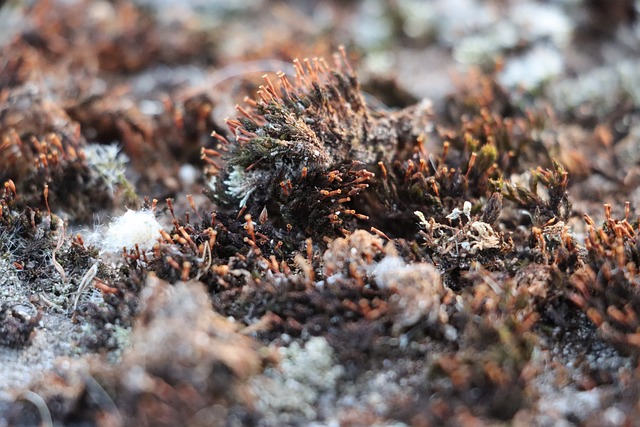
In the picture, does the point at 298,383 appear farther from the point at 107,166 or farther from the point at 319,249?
the point at 107,166

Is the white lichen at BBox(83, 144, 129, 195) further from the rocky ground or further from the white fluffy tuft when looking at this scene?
the white fluffy tuft

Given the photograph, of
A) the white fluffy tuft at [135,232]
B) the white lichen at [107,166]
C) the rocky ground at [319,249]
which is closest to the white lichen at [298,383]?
the rocky ground at [319,249]

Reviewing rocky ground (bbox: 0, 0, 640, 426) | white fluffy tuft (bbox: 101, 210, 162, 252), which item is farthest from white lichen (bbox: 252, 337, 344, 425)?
white fluffy tuft (bbox: 101, 210, 162, 252)

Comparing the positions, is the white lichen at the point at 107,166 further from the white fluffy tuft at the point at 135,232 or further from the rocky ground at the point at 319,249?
the white fluffy tuft at the point at 135,232

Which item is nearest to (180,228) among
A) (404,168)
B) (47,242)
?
(47,242)

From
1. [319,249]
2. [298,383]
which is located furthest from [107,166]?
[298,383]

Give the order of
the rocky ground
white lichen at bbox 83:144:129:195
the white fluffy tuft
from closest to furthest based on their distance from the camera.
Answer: the rocky ground → the white fluffy tuft → white lichen at bbox 83:144:129:195

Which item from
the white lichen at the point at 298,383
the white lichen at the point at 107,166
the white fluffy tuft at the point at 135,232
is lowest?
the white lichen at the point at 298,383

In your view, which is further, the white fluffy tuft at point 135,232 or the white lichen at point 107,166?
the white lichen at point 107,166
